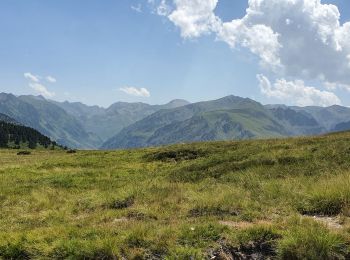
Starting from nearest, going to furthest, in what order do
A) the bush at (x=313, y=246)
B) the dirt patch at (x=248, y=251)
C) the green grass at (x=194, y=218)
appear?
1. the bush at (x=313, y=246)
2. the dirt patch at (x=248, y=251)
3. the green grass at (x=194, y=218)

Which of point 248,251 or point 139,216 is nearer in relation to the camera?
point 248,251

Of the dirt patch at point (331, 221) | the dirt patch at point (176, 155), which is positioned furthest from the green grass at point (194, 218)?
the dirt patch at point (176, 155)

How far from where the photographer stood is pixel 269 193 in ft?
54.0

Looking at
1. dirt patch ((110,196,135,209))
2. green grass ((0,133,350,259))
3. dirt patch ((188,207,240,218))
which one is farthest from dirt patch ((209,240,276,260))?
dirt patch ((110,196,135,209))

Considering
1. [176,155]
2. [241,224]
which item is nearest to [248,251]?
[241,224]

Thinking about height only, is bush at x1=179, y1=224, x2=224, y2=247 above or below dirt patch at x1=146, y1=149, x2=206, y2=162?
below

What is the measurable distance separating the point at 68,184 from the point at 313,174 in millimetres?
16317

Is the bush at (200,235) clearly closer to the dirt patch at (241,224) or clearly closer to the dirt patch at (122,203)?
the dirt patch at (241,224)

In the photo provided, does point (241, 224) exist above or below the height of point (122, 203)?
above

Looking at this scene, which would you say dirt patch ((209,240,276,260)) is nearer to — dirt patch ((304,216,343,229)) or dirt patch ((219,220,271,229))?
dirt patch ((219,220,271,229))

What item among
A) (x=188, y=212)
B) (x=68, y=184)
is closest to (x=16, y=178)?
(x=68, y=184)

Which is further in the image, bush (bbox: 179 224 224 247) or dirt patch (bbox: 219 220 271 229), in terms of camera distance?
dirt patch (bbox: 219 220 271 229)

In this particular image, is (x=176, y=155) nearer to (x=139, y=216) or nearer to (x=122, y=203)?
(x=122, y=203)

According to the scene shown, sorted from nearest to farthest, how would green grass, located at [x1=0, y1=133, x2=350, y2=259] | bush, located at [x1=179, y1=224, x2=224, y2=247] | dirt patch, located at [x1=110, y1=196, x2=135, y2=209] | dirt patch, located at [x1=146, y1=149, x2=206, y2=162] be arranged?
green grass, located at [x1=0, y1=133, x2=350, y2=259] < bush, located at [x1=179, y1=224, x2=224, y2=247] < dirt patch, located at [x1=110, y1=196, x2=135, y2=209] < dirt patch, located at [x1=146, y1=149, x2=206, y2=162]
